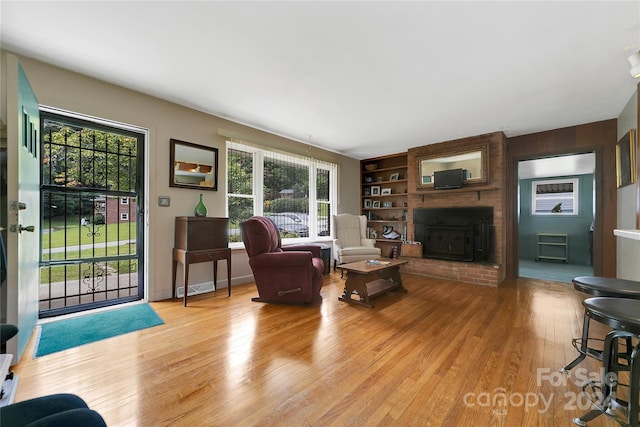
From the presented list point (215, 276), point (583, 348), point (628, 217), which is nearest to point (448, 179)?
point (628, 217)

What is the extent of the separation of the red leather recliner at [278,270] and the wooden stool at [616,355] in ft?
6.88

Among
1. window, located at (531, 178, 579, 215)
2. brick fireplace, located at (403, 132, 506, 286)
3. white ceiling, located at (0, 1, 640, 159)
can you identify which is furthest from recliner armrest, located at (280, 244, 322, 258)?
window, located at (531, 178, 579, 215)

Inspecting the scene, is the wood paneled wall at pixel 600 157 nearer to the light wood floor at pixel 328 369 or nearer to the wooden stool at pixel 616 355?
the light wood floor at pixel 328 369

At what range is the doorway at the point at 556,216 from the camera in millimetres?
5656

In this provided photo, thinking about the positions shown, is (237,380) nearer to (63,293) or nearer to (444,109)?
(63,293)

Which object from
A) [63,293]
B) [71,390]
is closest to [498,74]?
[71,390]

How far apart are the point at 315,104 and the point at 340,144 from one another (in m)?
1.78

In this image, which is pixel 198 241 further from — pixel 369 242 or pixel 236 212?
pixel 369 242

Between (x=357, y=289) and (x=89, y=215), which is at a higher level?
(x=89, y=215)

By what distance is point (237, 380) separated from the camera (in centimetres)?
154

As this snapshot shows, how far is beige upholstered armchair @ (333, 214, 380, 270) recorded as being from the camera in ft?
14.7

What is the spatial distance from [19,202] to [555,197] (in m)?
9.09

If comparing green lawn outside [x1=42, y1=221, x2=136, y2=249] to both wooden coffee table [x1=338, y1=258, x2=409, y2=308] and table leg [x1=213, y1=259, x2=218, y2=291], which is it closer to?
table leg [x1=213, y1=259, x2=218, y2=291]

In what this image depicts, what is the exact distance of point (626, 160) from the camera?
9.47 feet
